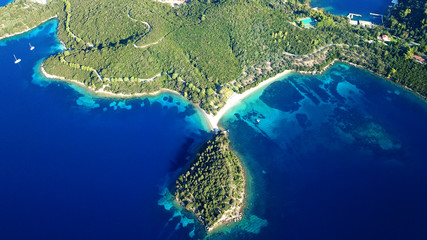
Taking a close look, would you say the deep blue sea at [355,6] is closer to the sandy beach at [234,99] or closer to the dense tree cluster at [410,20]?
the dense tree cluster at [410,20]

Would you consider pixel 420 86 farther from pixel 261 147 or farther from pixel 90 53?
pixel 90 53

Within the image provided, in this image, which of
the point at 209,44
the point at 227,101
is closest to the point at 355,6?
the point at 209,44

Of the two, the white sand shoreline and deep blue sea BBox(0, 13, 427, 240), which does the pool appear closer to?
deep blue sea BBox(0, 13, 427, 240)

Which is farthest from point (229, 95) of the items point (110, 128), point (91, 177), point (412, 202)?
point (412, 202)

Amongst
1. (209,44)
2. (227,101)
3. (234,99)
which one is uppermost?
(209,44)

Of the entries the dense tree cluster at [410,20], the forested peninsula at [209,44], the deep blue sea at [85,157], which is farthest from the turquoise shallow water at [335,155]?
the dense tree cluster at [410,20]

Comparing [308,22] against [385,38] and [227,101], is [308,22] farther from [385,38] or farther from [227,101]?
[227,101]
